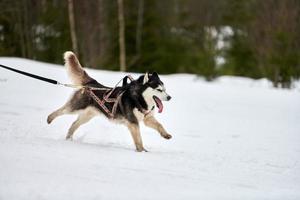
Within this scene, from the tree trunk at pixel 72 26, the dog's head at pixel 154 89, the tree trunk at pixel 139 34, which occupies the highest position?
the dog's head at pixel 154 89

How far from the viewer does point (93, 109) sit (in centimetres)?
750

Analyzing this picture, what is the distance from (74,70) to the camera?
757 centimetres

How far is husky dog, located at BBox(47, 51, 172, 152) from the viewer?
7.03 m

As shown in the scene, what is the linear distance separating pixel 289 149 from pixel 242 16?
74.4ft

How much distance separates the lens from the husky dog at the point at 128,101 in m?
7.03

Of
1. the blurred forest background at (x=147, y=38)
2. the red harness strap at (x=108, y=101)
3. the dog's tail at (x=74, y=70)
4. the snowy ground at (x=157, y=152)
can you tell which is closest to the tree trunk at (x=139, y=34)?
the blurred forest background at (x=147, y=38)

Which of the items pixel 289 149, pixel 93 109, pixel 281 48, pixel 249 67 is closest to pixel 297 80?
pixel 281 48

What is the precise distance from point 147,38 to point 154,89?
2059 centimetres

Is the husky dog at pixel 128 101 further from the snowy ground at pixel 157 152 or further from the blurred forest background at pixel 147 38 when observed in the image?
the blurred forest background at pixel 147 38

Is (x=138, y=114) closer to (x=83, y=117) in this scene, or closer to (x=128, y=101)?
(x=128, y=101)

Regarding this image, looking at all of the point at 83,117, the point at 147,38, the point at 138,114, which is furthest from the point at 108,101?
the point at 147,38

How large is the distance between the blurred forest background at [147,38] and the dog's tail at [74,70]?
10.4 metres

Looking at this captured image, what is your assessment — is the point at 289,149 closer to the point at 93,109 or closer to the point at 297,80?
the point at 93,109

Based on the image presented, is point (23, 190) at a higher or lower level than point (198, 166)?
higher
